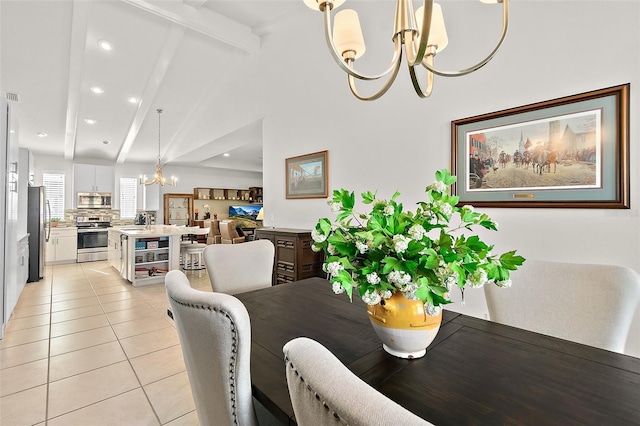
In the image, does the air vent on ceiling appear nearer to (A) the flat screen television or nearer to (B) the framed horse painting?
(B) the framed horse painting

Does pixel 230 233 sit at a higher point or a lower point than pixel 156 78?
lower

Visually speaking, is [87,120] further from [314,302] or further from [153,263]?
[314,302]

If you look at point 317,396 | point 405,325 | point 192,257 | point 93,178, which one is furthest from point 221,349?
point 93,178

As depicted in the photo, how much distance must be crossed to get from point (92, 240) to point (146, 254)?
10.5 ft

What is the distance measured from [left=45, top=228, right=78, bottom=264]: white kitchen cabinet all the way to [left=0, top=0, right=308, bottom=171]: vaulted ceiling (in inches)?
74.2

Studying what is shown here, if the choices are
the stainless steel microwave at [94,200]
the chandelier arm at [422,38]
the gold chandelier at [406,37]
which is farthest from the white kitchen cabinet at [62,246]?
the chandelier arm at [422,38]

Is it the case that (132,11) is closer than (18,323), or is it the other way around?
(18,323)

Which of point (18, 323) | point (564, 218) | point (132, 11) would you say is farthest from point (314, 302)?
point (132, 11)

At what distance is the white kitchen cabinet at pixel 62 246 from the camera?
6.52m

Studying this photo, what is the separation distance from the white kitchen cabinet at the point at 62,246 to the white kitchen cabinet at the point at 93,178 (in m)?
1.25

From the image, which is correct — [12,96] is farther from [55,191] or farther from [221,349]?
[221,349]

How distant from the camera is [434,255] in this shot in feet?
2.67

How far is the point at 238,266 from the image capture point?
1.88 metres

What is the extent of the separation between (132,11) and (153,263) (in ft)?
12.0
